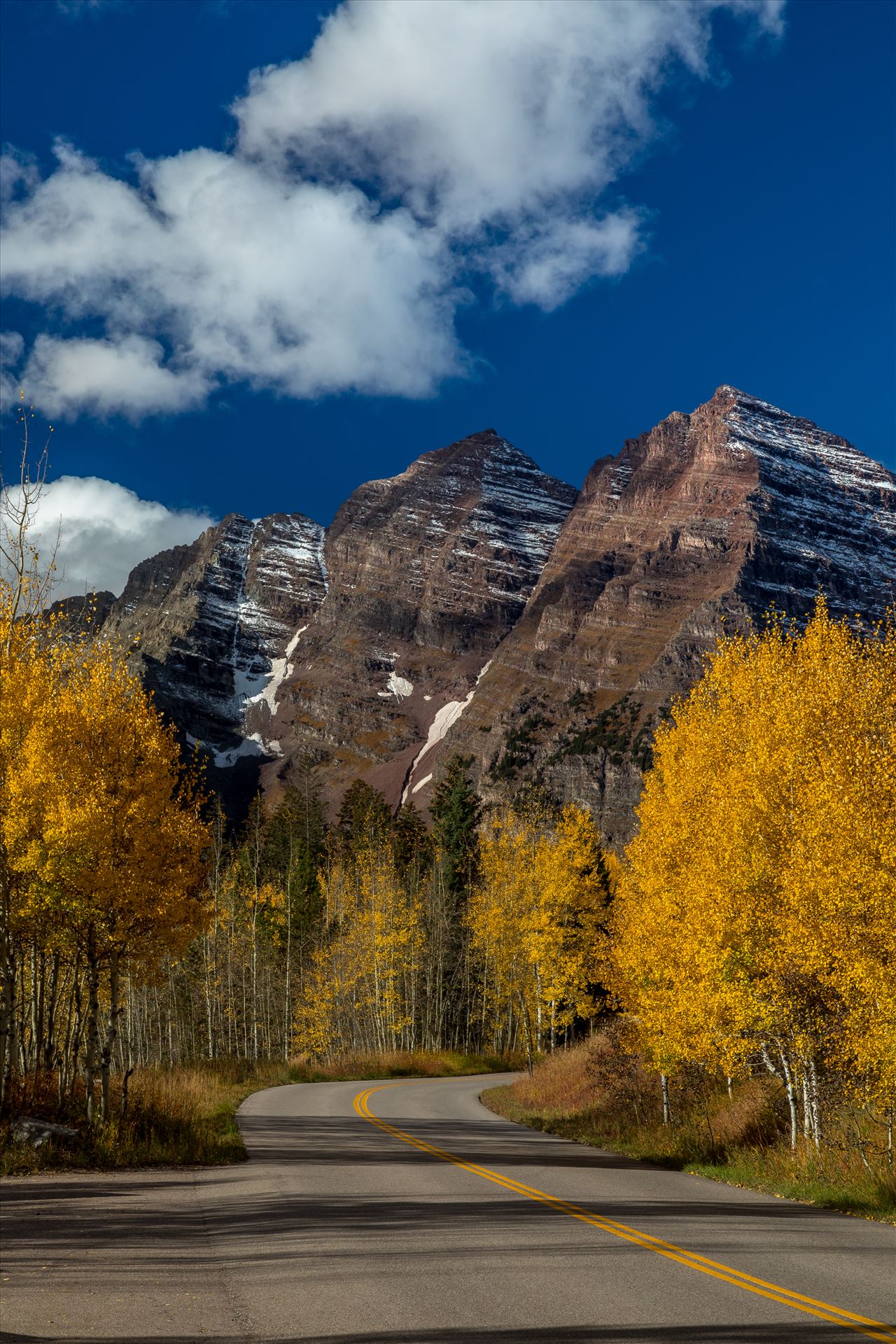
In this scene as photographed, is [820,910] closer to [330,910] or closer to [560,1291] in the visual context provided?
[560,1291]

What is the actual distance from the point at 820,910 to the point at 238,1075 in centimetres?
3063

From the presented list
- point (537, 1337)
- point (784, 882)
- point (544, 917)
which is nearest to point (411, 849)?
point (544, 917)

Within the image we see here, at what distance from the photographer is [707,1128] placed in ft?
68.6

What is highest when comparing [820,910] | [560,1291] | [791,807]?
[791,807]

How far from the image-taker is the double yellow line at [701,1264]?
7285mm

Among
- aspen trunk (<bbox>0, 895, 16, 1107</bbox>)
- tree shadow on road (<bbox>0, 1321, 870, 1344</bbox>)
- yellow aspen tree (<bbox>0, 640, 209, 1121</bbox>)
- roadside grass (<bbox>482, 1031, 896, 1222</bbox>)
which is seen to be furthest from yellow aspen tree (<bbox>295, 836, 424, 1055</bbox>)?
tree shadow on road (<bbox>0, 1321, 870, 1344</bbox>)

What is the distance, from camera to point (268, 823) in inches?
4067

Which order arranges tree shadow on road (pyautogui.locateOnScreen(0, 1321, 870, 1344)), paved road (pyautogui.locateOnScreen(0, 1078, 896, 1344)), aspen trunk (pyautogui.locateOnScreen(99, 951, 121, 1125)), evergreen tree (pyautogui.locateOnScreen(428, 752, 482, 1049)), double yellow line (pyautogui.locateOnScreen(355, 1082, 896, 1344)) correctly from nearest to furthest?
1. tree shadow on road (pyautogui.locateOnScreen(0, 1321, 870, 1344))
2. paved road (pyautogui.locateOnScreen(0, 1078, 896, 1344))
3. double yellow line (pyautogui.locateOnScreen(355, 1082, 896, 1344))
4. aspen trunk (pyautogui.locateOnScreen(99, 951, 121, 1125))
5. evergreen tree (pyautogui.locateOnScreen(428, 752, 482, 1049))

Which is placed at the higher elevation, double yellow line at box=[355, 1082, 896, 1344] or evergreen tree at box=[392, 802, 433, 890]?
evergreen tree at box=[392, 802, 433, 890]

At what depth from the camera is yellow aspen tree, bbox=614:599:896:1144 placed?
47.1 feet

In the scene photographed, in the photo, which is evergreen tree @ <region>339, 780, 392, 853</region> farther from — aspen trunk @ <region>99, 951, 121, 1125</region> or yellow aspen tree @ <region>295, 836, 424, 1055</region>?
aspen trunk @ <region>99, 951, 121, 1125</region>

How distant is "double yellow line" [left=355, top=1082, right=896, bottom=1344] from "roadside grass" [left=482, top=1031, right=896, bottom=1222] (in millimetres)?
3924

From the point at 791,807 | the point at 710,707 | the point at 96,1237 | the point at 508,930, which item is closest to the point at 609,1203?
the point at 96,1237

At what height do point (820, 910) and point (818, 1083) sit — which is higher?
point (820, 910)
